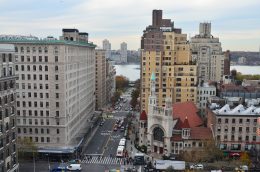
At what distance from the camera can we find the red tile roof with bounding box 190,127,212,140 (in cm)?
9581

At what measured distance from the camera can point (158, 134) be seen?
98438mm

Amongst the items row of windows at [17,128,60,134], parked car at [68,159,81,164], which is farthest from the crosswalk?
row of windows at [17,128,60,134]

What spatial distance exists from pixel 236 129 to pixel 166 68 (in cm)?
3268

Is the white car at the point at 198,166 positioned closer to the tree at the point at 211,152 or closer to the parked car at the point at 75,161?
the tree at the point at 211,152

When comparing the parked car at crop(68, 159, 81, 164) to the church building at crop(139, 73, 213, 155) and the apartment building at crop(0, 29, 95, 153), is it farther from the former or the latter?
the church building at crop(139, 73, 213, 155)

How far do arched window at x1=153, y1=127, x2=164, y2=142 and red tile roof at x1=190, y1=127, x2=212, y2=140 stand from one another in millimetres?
7954

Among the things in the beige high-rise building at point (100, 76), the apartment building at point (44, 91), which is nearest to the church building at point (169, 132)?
the apartment building at point (44, 91)

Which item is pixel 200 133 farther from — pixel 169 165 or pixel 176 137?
pixel 169 165

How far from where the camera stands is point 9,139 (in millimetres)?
Result: 60219

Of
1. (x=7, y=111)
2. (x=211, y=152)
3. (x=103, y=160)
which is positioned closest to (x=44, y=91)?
(x=103, y=160)

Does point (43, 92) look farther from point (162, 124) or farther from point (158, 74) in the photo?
point (158, 74)

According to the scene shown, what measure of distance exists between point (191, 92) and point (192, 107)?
1256 cm

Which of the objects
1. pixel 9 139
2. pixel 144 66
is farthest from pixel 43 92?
pixel 144 66

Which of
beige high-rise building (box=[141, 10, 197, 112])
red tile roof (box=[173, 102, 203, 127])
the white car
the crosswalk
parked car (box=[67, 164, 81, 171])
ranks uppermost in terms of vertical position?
beige high-rise building (box=[141, 10, 197, 112])
